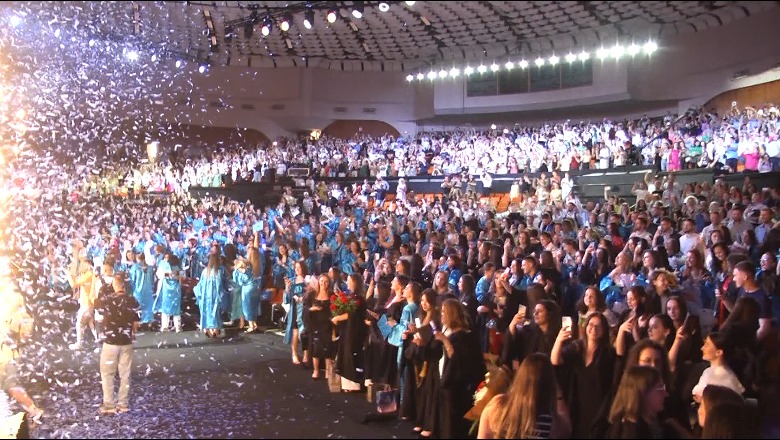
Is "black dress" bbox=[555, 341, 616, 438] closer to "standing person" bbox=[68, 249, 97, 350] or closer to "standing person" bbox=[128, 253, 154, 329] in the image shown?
"standing person" bbox=[68, 249, 97, 350]

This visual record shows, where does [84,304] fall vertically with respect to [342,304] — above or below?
below

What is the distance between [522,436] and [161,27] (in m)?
21.6

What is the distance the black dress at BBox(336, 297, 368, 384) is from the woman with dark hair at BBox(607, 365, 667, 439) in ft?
13.3

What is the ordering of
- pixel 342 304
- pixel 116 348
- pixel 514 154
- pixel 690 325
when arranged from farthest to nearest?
pixel 514 154 < pixel 342 304 < pixel 116 348 < pixel 690 325

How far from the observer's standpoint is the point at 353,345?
8.10m

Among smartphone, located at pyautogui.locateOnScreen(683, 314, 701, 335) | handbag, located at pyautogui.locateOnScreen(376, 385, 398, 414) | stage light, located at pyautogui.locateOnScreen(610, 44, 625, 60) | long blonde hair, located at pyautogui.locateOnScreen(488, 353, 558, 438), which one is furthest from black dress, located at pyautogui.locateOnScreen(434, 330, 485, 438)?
stage light, located at pyautogui.locateOnScreen(610, 44, 625, 60)

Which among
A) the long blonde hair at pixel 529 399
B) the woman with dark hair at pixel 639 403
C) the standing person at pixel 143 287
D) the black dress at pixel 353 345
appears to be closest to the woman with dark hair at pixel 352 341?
the black dress at pixel 353 345

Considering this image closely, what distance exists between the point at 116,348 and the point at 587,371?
4.76 metres

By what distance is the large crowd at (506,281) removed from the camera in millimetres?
5355

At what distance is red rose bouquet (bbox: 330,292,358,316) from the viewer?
822 centimetres

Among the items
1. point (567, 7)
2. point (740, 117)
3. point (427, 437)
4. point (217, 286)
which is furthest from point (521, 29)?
point (427, 437)

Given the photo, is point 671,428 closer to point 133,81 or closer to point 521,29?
point 521,29

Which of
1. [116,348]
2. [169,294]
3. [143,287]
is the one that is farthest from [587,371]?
[143,287]

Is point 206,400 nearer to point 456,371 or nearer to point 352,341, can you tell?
point 352,341
